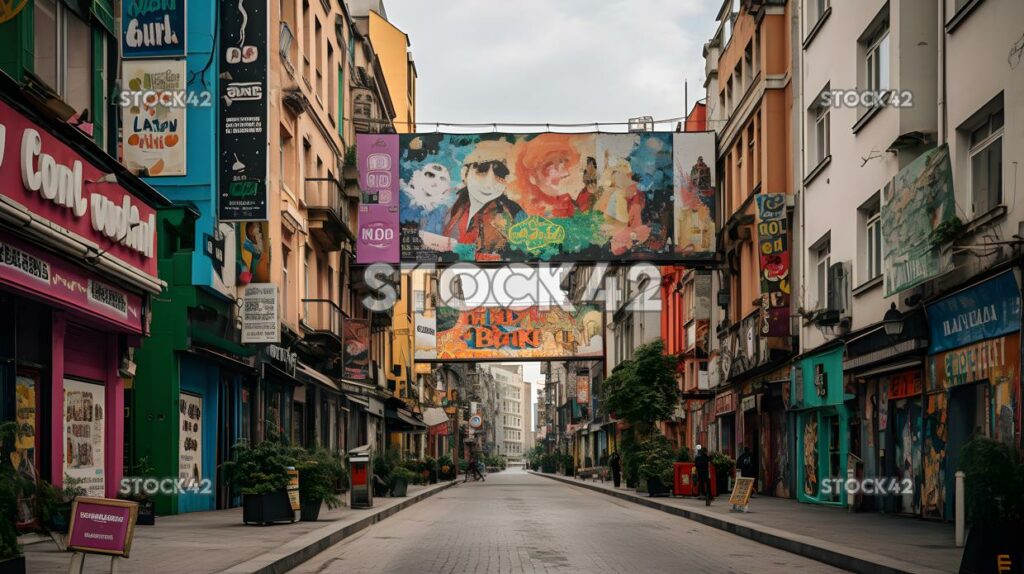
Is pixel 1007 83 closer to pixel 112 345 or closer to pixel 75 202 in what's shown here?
pixel 75 202

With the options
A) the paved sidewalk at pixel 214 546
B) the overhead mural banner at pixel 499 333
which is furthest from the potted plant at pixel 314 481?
the overhead mural banner at pixel 499 333

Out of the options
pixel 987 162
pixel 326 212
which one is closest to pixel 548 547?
pixel 987 162

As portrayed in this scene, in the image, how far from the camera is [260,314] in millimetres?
26109

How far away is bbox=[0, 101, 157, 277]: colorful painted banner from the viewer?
45.6 feet

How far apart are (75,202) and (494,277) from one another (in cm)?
3440

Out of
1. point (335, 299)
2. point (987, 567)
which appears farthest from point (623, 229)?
point (987, 567)

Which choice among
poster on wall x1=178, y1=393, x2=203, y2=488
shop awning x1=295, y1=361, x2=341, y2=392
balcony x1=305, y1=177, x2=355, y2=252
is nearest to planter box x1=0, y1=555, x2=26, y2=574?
poster on wall x1=178, y1=393, x2=203, y2=488

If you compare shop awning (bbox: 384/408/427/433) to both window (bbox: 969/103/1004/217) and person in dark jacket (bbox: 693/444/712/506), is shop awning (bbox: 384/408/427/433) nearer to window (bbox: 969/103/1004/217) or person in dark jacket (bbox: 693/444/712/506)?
person in dark jacket (bbox: 693/444/712/506)

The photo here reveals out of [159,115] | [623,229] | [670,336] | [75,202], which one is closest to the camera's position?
[75,202]

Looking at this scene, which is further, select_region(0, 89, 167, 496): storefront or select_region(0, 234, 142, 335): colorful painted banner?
select_region(0, 89, 167, 496): storefront

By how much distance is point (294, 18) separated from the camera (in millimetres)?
32250

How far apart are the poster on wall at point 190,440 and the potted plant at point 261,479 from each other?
3949 mm

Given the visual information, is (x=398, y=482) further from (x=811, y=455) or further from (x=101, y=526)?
(x=101, y=526)

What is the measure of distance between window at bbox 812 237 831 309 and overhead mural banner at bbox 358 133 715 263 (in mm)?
10291
